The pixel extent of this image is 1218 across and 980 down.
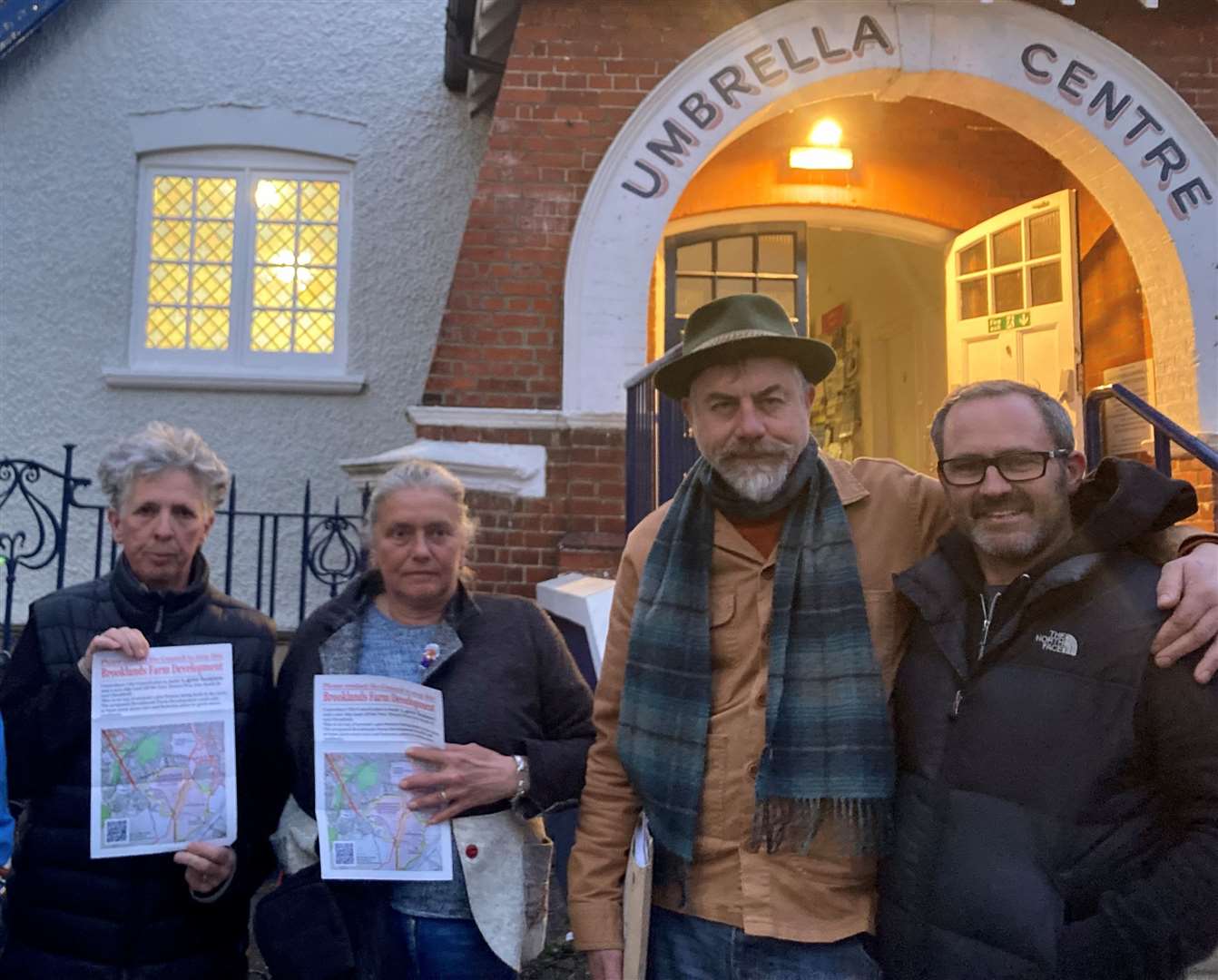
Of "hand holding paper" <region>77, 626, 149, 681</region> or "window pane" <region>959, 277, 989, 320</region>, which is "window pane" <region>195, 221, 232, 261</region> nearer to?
"window pane" <region>959, 277, 989, 320</region>

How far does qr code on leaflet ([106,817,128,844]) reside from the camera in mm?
2121

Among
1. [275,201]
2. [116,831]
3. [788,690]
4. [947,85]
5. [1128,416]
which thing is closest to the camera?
[788,690]

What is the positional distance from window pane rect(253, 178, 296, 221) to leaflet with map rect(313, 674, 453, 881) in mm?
6204

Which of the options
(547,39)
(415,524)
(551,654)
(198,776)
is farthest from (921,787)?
(547,39)

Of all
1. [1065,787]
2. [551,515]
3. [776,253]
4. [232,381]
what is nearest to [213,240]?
[232,381]

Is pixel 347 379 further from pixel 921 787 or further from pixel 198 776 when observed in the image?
pixel 921 787

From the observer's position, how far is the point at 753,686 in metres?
2.08

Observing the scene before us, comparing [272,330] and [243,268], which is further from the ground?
[243,268]

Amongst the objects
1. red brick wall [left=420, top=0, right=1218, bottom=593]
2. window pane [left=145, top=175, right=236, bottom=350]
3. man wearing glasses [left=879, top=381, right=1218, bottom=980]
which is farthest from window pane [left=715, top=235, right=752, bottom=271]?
man wearing glasses [left=879, top=381, right=1218, bottom=980]

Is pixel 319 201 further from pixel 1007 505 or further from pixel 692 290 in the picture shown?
pixel 1007 505

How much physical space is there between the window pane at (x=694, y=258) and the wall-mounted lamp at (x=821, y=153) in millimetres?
866

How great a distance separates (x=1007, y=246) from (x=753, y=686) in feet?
20.2

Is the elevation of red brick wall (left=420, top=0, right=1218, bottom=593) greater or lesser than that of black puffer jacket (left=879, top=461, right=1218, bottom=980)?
greater

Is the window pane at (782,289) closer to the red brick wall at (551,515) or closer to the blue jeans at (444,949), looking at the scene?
the red brick wall at (551,515)
